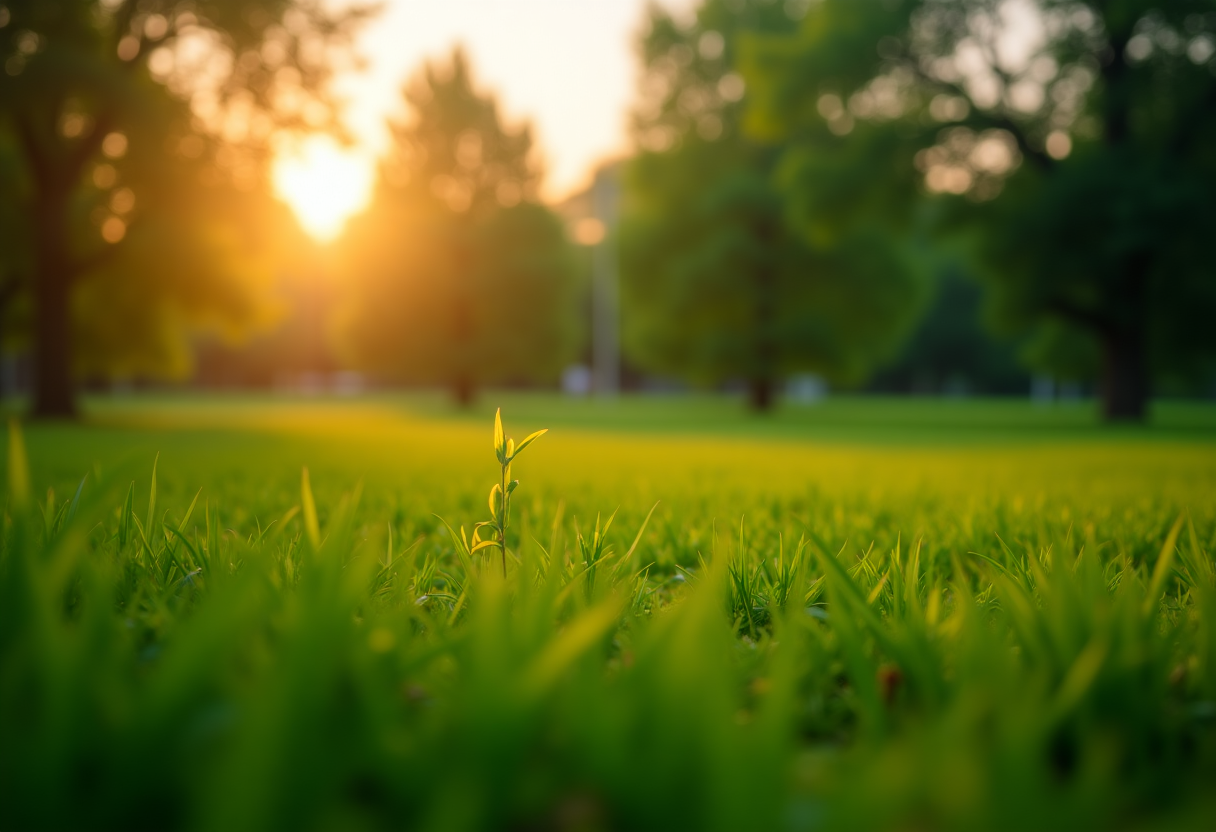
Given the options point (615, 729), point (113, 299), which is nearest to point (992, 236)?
point (615, 729)

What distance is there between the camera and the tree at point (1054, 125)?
584 inches

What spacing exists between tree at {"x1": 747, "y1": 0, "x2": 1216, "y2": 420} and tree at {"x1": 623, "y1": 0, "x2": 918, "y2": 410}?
5042mm

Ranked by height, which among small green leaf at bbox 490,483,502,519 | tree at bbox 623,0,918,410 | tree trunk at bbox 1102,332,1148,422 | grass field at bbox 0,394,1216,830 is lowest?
grass field at bbox 0,394,1216,830

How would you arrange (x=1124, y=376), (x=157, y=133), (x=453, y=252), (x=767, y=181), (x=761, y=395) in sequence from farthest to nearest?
(x=453, y=252)
(x=761, y=395)
(x=767, y=181)
(x=1124, y=376)
(x=157, y=133)

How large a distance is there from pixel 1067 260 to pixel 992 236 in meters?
1.78

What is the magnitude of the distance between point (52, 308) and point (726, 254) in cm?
1617

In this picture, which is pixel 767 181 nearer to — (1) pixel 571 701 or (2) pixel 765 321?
(2) pixel 765 321

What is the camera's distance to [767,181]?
2262cm

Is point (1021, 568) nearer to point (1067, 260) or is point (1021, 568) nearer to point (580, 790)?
point (580, 790)

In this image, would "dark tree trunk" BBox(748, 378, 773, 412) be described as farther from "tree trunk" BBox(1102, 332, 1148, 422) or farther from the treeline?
"tree trunk" BBox(1102, 332, 1148, 422)

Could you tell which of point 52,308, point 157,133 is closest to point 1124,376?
point 157,133

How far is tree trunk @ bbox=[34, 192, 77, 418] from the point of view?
47.0ft

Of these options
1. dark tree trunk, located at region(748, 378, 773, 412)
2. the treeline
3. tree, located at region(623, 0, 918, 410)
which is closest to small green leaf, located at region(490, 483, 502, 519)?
the treeline

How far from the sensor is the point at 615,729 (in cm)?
74
